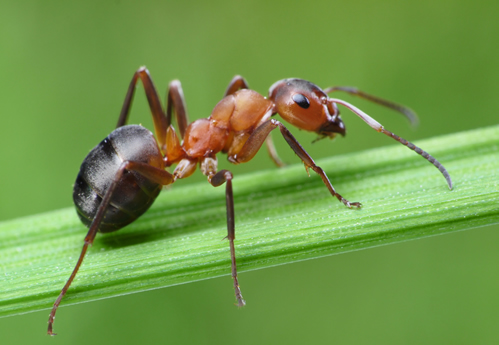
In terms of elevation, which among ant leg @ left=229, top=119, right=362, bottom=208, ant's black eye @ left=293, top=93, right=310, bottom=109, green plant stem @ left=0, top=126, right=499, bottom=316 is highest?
ant's black eye @ left=293, top=93, right=310, bottom=109

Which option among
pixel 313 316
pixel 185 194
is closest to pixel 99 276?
pixel 185 194

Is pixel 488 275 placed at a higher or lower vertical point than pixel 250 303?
higher

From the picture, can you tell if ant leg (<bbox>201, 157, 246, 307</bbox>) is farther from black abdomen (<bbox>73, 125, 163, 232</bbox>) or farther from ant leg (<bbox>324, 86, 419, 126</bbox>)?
ant leg (<bbox>324, 86, 419, 126</bbox>)

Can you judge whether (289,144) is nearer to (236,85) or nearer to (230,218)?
(230,218)

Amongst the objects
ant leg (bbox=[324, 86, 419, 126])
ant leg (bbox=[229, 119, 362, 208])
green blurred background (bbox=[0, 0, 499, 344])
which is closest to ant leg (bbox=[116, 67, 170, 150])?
green blurred background (bbox=[0, 0, 499, 344])

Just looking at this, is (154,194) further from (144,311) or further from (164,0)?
(164,0)

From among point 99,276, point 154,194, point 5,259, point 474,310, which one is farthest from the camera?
point 474,310

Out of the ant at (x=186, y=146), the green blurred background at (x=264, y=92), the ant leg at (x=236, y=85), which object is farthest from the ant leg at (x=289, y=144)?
the ant leg at (x=236, y=85)
